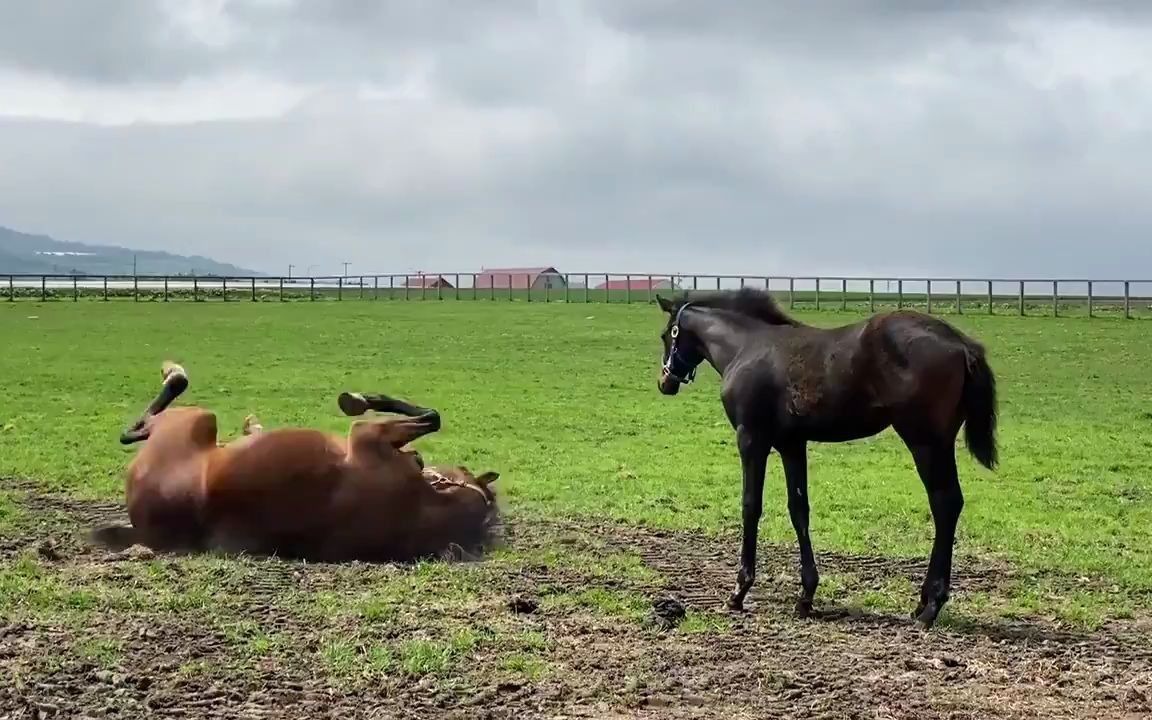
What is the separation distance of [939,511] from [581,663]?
2.34m

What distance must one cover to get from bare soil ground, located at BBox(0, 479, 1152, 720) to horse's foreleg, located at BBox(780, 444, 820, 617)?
220 millimetres

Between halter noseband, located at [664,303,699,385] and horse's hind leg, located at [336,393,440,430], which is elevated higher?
halter noseband, located at [664,303,699,385]

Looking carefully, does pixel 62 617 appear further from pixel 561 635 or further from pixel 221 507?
pixel 561 635

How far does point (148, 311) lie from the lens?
4422 cm

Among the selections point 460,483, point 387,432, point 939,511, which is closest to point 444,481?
point 460,483

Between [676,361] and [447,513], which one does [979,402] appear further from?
[447,513]

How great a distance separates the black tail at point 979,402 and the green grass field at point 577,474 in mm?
1045

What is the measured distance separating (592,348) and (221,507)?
71.6 ft

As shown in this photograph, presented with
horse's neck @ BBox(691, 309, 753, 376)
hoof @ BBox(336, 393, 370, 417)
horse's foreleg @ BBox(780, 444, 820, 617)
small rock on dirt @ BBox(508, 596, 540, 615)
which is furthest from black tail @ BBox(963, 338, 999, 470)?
hoof @ BBox(336, 393, 370, 417)

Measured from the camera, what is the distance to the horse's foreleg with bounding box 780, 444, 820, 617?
7.40 m

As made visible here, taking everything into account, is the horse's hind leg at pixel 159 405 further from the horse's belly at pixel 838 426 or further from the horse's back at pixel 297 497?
the horse's belly at pixel 838 426

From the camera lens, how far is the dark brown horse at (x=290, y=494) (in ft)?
26.2

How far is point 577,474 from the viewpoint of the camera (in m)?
12.8

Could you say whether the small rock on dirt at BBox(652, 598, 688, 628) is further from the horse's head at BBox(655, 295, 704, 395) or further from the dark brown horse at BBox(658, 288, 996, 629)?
the horse's head at BBox(655, 295, 704, 395)
